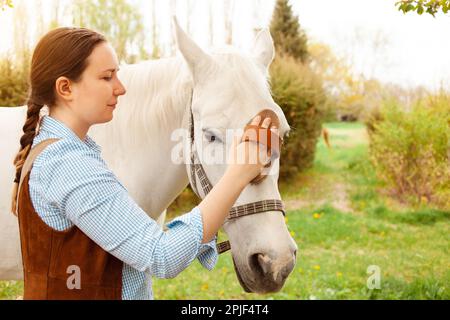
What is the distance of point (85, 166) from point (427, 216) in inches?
249

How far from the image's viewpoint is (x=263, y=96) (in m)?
1.52

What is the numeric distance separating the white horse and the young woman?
0.85 feet

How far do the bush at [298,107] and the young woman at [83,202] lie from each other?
658cm

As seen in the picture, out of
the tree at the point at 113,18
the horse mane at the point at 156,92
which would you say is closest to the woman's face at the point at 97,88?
the horse mane at the point at 156,92

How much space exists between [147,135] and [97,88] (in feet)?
2.33

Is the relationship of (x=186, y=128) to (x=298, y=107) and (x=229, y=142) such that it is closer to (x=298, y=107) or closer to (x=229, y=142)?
(x=229, y=142)

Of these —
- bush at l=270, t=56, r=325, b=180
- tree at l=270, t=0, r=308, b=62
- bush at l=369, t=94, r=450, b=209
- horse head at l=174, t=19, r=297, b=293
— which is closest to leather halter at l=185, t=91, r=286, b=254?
horse head at l=174, t=19, r=297, b=293

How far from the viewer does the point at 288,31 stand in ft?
40.6

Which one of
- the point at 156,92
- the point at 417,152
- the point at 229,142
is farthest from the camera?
the point at 417,152

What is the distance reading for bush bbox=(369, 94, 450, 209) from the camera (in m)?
6.41

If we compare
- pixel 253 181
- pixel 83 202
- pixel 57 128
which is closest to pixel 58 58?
pixel 57 128

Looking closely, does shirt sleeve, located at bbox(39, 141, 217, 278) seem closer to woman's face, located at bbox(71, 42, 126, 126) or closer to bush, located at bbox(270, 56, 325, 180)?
woman's face, located at bbox(71, 42, 126, 126)

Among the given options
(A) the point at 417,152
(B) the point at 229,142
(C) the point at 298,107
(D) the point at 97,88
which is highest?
(D) the point at 97,88

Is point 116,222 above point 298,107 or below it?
above
